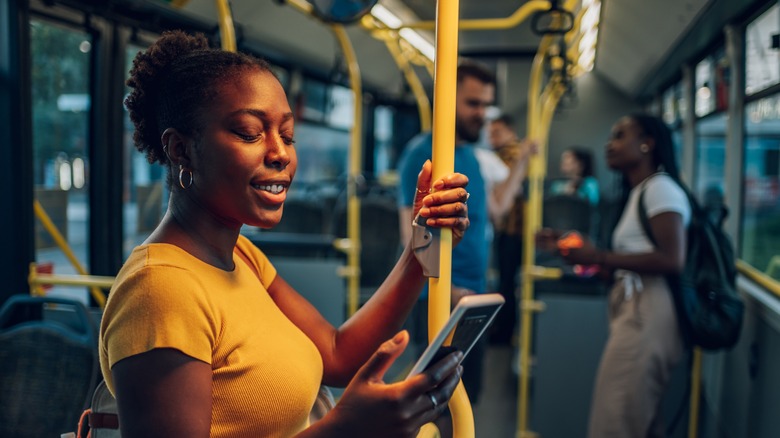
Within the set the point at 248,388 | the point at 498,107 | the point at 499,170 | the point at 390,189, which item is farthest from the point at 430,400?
the point at 498,107

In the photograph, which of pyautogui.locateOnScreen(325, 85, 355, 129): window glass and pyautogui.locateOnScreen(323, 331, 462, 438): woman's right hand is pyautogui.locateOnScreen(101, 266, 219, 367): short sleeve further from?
pyautogui.locateOnScreen(325, 85, 355, 129): window glass

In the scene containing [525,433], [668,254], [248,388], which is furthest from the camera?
[525,433]

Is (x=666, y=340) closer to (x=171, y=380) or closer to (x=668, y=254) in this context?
(x=668, y=254)

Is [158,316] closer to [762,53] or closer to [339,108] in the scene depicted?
[762,53]

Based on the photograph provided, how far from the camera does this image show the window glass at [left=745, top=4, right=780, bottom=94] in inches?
130

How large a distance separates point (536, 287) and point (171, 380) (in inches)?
162

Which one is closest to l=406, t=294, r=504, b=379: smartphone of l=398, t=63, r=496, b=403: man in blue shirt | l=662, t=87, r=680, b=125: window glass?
l=398, t=63, r=496, b=403: man in blue shirt

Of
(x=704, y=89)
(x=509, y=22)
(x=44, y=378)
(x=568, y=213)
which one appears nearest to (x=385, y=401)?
(x=44, y=378)

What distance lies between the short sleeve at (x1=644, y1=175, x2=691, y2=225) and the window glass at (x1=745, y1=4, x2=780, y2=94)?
0.78 m

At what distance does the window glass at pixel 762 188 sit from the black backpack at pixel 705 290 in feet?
2.63

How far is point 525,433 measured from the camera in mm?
3816

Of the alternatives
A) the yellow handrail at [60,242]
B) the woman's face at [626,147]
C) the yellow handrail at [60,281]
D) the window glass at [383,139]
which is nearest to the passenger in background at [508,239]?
the woman's face at [626,147]

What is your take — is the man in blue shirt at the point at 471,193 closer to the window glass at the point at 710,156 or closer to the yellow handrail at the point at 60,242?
the yellow handrail at the point at 60,242

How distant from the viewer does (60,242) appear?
318 cm
